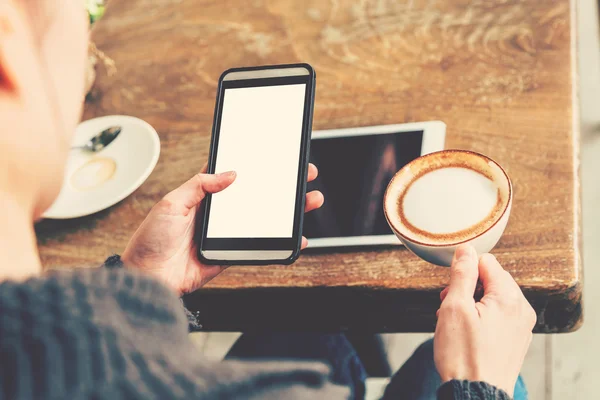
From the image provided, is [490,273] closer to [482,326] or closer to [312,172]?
[482,326]

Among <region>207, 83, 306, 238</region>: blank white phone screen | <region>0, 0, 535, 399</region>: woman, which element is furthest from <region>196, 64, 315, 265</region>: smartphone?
<region>0, 0, 535, 399</region>: woman

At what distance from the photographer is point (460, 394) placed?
60 cm

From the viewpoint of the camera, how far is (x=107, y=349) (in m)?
0.33

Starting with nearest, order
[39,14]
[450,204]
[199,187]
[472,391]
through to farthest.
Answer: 1. [39,14]
2. [472,391]
3. [450,204]
4. [199,187]

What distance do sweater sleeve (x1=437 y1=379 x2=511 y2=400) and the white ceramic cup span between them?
0.16 metres

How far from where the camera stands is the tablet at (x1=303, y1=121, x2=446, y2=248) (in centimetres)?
85

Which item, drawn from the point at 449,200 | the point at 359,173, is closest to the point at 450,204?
the point at 449,200

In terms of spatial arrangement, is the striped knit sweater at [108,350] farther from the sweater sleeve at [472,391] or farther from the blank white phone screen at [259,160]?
the blank white phone screen at [259,160]

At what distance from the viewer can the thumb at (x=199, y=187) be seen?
844mm

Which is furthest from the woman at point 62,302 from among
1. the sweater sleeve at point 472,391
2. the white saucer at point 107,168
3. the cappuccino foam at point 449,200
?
the white saucer at point 107,168

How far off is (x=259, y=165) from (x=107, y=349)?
21.7 inches

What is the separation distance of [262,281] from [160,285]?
494mm

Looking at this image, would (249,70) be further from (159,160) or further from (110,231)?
(110,231)

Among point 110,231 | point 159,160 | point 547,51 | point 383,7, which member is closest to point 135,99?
point 159,160
